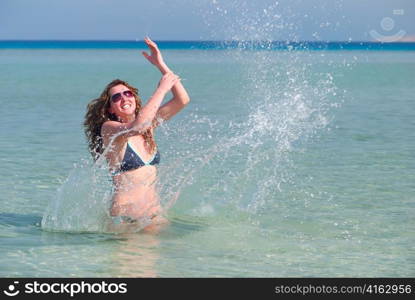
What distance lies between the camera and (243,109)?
19797 millimetres

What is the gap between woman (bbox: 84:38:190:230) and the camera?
7.11 metres

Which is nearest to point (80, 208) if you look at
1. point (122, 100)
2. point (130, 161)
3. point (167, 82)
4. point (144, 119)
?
point (130, 161)

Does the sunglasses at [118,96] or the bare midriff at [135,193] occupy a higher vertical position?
the sunglasses at [118,96]

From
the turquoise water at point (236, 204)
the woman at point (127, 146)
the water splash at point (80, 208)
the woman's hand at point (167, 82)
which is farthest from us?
the water splash at point (80, 208)

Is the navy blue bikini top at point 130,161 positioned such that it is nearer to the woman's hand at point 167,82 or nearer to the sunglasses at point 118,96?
the sunglasses at point 118,96

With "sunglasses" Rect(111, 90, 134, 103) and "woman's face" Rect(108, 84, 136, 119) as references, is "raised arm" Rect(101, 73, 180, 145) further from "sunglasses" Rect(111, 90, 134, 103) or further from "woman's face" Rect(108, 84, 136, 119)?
"sunglasses" Rect(111, 90, 134, 103)

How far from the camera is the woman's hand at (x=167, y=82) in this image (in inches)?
262

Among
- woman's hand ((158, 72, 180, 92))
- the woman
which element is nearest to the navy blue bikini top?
the woman

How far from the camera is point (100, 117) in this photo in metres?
7.25

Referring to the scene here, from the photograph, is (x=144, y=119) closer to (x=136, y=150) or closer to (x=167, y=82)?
(x=167, y=82)

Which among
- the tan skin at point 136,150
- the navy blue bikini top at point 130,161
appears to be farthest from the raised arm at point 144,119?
the navy blue bikini top at point 130,161

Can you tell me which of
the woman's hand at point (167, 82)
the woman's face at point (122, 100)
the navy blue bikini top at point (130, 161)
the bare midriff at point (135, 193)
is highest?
the woman's face at point (122, 100)

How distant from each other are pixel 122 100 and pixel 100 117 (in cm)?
28

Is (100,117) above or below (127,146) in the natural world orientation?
above
